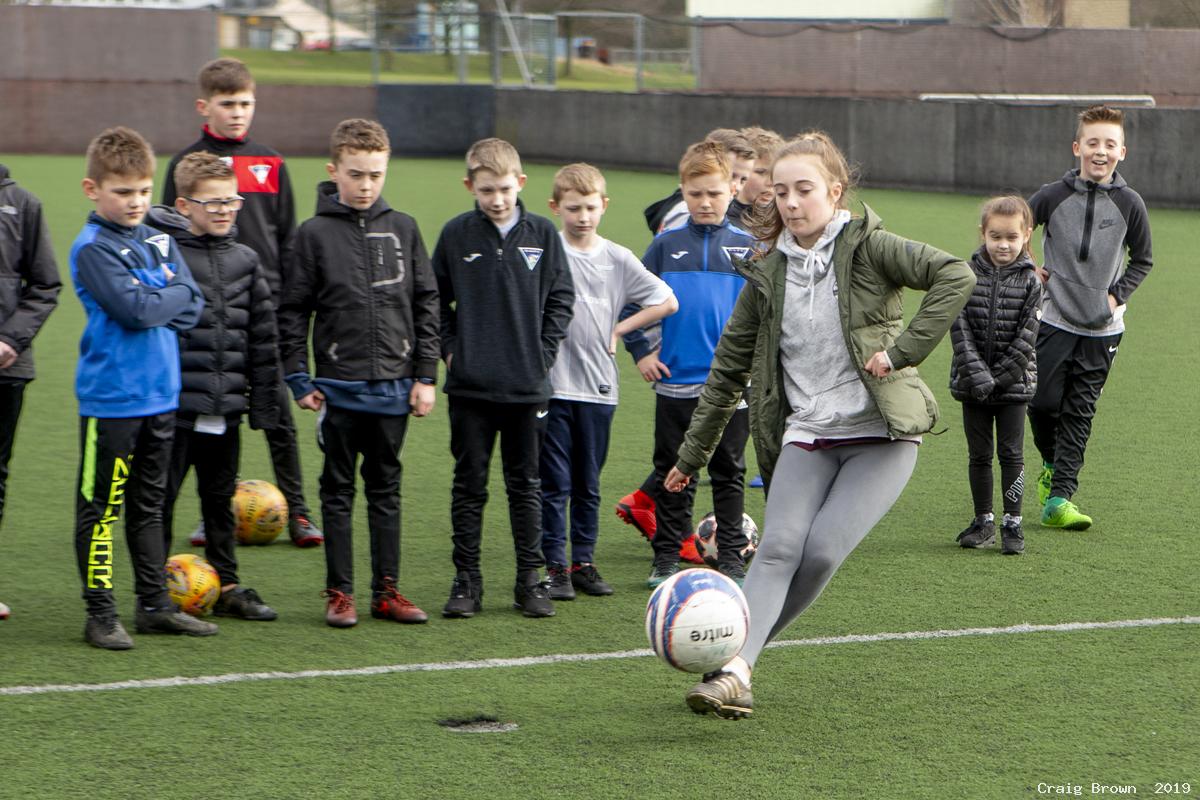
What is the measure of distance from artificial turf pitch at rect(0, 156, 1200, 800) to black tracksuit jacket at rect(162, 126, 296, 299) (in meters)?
1.38

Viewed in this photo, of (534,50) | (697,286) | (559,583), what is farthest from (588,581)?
(534,50)

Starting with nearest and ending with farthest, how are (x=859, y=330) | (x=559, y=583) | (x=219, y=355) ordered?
(x=859, y=330) → (x=219, y=355) → (x=559, y=583)

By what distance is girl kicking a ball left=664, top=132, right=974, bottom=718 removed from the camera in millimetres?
5059

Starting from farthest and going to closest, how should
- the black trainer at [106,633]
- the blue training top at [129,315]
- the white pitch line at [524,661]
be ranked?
the black trainer at [106,633], the blue training top at [129,315], the white pitch line at [524,661]

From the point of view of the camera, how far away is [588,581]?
6699 mm

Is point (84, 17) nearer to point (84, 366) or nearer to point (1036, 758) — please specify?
point (84, 366)

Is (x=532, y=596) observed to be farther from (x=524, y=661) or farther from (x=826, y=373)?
(x=826, y=373)

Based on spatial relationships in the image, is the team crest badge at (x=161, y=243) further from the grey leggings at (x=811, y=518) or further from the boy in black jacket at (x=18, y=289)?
the grey leggings at (x=811, y=518)

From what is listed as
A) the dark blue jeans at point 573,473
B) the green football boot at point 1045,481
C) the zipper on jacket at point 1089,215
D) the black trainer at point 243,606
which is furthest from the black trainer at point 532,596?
the zipper on jacket at point 1089,215

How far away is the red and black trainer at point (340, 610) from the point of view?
242 inches

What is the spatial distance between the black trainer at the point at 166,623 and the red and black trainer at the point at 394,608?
2.07 feet

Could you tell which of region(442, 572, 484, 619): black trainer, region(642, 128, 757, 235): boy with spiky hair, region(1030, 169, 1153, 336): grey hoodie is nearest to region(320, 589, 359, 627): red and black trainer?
region(442, 572, 484, 619): black trainer

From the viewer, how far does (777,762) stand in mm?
4695

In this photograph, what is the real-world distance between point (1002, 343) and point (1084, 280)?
0.86 meters
